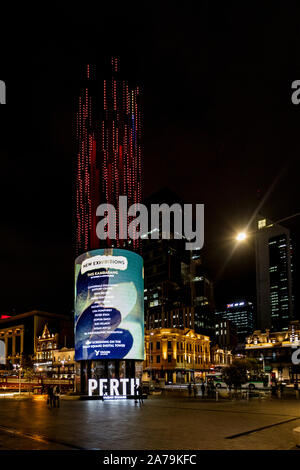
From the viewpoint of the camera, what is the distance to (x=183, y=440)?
52.6 ft

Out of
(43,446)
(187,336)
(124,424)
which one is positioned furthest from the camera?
(187,336)

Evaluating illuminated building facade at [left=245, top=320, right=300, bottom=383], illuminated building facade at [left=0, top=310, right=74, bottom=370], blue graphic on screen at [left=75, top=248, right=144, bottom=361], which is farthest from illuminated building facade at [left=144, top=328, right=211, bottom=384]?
blue graphic on screen at [left=75, top=248, right=144, bottom=361]

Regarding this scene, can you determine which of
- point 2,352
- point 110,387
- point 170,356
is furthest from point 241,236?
point 2,352

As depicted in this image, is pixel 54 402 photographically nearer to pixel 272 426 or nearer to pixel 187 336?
pixel 272 426

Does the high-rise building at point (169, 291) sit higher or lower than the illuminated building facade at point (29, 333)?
higher

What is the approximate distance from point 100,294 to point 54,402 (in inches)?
797

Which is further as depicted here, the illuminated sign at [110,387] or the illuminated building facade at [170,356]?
the illuminated building facade at [170,356]

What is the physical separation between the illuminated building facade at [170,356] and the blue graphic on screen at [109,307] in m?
50.4

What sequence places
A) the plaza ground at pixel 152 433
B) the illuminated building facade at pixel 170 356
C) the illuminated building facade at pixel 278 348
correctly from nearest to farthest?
the plaza ground at pixel 152 433 < the illuminated building facade at pixel 170 356 < the illuminated building facade at pixel 278 348

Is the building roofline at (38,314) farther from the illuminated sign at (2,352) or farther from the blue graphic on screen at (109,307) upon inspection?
the blue graphic on screen at (109,307)

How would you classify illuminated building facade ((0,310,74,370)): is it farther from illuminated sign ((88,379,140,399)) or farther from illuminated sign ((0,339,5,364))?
illuminated sign ((88,379,140,399))

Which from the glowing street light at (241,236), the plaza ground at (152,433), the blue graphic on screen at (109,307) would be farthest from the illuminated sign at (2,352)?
the glowing street light at (241,236)

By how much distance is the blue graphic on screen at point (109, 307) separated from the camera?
53.2 metres
